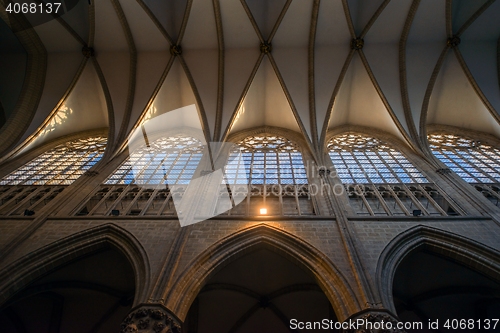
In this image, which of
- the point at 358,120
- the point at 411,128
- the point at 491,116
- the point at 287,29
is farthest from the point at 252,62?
the point at 491,116

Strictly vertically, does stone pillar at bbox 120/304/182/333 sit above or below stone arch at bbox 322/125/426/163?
below

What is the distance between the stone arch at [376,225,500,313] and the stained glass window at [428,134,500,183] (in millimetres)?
3798

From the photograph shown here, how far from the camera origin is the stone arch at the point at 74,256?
254 inches

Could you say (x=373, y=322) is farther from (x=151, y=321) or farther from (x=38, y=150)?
(x=38, y=150)

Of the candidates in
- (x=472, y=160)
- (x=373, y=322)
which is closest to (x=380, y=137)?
(x=472, y=160)

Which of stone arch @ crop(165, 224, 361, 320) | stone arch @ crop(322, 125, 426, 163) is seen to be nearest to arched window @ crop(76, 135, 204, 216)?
stone arch @ crop(165, 224, 361, 320)

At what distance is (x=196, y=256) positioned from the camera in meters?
6.92

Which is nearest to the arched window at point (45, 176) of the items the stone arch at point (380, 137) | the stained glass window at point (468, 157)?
the stone arch at point (380, 137)

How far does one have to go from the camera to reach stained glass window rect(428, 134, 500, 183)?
10438 mm

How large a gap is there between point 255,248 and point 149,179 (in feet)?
16.1

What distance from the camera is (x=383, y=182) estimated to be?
10258 mm

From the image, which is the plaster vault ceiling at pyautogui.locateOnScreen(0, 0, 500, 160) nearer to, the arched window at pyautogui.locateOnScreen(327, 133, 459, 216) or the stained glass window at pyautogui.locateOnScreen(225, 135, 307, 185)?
the stained glass window at pyautogui.locateOnScreen(225, 135, 307, 185)

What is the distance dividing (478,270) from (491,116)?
858 cm

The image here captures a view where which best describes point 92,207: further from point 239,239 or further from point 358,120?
point 358,120
